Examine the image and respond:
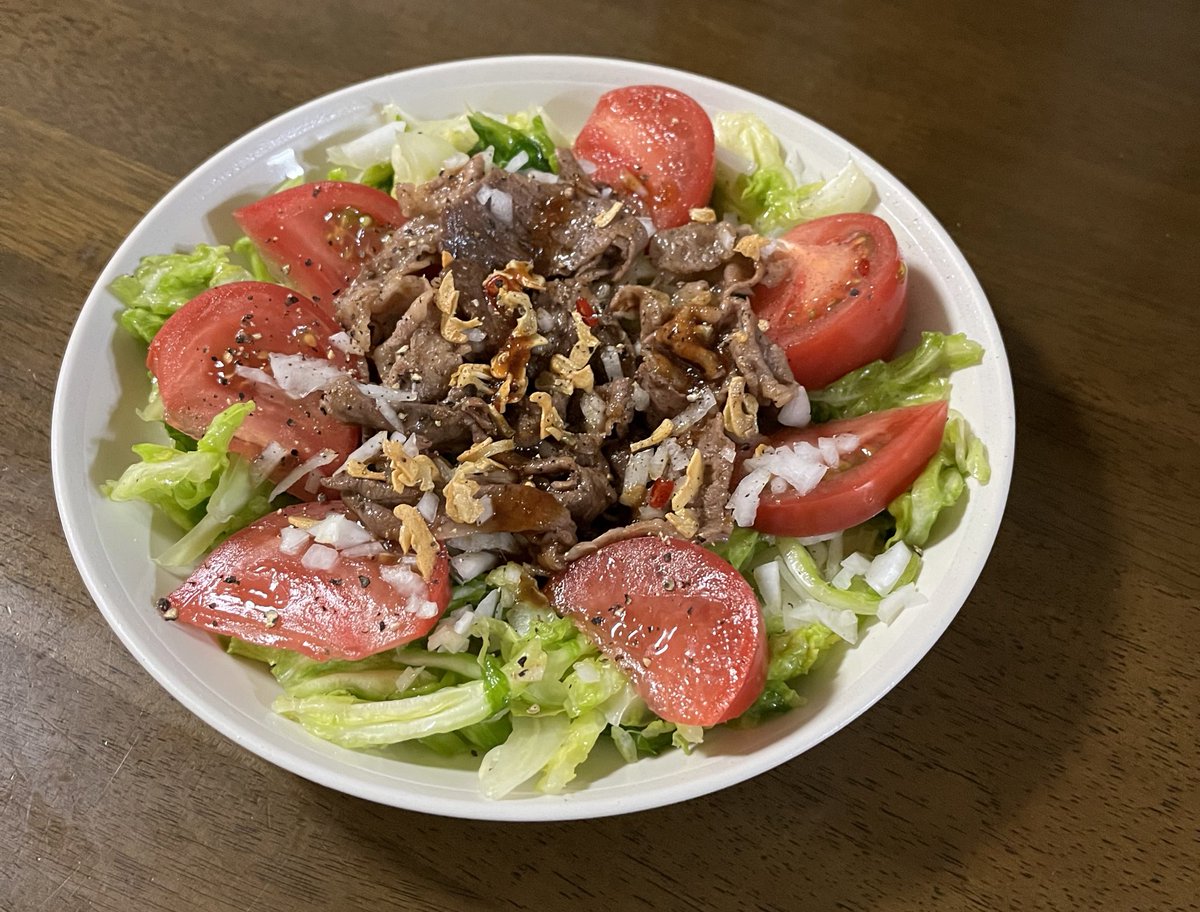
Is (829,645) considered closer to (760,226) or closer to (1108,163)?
(760,226)

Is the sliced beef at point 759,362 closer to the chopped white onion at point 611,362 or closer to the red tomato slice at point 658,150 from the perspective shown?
the chopped white onion at point 611,362

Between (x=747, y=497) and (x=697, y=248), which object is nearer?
(x=747, y=497)

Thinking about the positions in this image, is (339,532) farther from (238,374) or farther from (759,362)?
(759,362)

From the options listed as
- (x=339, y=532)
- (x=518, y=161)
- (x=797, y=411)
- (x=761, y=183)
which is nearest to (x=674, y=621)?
(x=797, y=411)

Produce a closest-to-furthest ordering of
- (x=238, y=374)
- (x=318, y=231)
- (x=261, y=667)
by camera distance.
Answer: (x=261, y=667) < (x=238, y=374) < (x=318, y=231)

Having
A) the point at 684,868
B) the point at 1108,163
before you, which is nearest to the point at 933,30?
the point at 1108,163
